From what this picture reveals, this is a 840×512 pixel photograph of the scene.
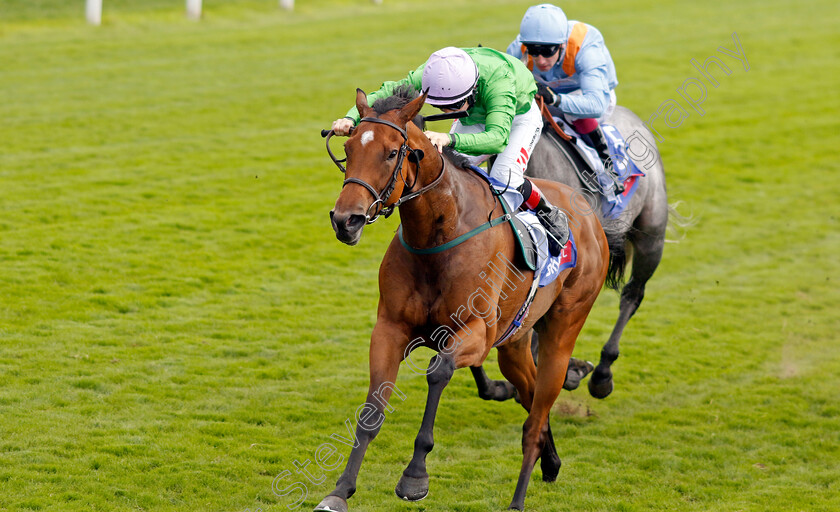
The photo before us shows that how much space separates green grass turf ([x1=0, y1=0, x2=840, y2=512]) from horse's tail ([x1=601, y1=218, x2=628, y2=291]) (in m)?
0.98

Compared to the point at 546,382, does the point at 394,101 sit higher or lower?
higher

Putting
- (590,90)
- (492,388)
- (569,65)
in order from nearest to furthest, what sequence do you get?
(492,388)
(590,90)
(569,65)

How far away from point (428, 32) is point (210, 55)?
4.43 m

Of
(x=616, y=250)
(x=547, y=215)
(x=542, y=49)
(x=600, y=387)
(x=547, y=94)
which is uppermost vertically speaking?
(x=542, y=49)

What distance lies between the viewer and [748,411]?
24.6ft

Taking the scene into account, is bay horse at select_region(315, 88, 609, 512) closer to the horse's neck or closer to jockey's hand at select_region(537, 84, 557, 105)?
the horse's neck

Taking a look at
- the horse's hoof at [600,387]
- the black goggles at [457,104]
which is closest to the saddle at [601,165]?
the horse's hoof at [600,387]

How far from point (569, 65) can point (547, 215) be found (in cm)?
217

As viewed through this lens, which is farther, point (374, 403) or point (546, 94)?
point (546, 94)

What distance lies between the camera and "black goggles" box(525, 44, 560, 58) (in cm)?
638

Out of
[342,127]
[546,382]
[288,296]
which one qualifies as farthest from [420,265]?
[288,296]

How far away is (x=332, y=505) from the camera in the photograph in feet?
12.9

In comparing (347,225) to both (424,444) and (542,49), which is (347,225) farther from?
(542,49)

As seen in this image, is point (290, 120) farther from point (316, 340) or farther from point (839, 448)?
point (839, 448)
